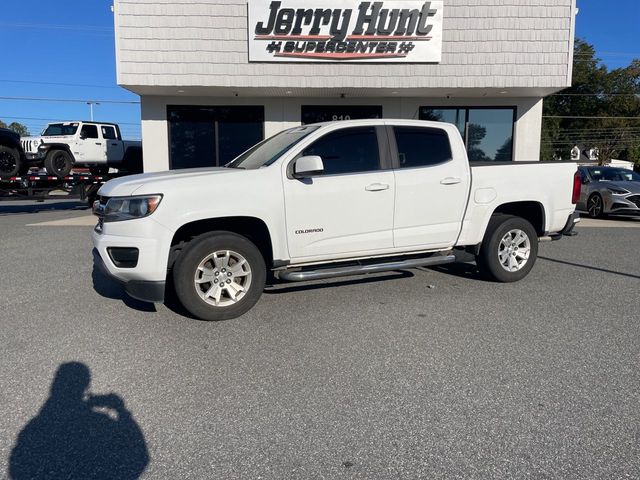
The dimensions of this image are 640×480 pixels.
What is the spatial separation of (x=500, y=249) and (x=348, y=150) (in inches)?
94.5

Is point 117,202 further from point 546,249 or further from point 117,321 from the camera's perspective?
point 546,249

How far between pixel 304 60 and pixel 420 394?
36.1 ft

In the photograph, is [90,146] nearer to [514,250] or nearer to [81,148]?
[81,148]

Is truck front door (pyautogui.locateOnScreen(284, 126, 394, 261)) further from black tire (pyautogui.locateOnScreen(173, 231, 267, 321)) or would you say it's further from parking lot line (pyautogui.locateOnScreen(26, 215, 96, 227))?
parking lot line (pyautogui.locateOnScreen(26, 215, 96, 227))

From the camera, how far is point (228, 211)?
4.79 meters

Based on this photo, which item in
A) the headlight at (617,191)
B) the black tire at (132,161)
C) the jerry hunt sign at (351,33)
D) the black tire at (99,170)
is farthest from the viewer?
the black tire at (132,161)

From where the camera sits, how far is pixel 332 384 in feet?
11.8

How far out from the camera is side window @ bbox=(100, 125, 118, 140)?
57.5 feet

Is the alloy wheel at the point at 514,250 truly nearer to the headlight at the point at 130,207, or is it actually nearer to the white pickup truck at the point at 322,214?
the white pickup truck at the point at 322,214

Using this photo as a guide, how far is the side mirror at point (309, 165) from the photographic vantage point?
15.7ft

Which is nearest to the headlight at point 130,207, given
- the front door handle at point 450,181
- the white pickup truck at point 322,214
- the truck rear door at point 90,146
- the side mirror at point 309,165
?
the white pickup truck at point 322,214

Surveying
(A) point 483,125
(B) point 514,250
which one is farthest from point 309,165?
(A) point 483,125

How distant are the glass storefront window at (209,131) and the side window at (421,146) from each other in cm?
961

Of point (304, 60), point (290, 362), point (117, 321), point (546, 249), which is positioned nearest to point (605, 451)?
point (290, 362)
